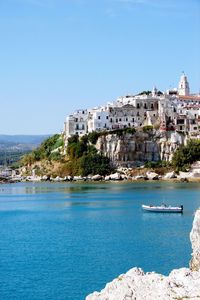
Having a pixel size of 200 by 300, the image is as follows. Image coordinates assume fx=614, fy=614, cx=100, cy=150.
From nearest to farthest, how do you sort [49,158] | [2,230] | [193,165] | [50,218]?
[2,230] < [50,218] < [193,165] < [49,158]

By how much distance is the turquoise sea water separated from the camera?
63.7ft

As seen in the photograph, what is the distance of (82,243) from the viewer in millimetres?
26812

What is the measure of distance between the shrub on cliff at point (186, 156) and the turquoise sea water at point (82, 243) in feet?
69.2

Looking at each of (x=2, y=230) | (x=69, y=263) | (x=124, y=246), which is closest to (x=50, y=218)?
(x=2, y=230)

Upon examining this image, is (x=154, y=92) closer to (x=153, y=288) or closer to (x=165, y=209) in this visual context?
(x=165, y=209)

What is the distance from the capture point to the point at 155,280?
11438 millimetres

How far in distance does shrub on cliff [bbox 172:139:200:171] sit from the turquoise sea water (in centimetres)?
2108

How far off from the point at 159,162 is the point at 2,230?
148ft

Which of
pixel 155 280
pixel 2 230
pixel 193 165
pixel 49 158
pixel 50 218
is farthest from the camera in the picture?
pixel 49 158

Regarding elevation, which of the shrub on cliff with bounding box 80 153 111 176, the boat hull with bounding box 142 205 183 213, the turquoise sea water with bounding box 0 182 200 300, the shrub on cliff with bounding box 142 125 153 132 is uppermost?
the shrub on cliff with bounding box 142 125 153 132

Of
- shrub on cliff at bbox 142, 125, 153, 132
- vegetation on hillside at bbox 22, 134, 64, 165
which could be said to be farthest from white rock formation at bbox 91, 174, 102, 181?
vegetation on hillside at bbox 22, 134, 64, 165

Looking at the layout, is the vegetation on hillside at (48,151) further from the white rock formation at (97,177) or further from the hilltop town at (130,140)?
the white rock formation at (97,177)

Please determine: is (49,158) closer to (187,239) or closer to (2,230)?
(2,230)

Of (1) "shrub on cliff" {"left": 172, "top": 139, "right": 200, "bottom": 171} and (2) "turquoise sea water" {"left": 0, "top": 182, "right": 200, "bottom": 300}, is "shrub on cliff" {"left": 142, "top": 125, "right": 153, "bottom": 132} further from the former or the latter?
(2) "turquoise sea water" {"left": 0, "top": 182, "right": 200, "bottom": 300}
